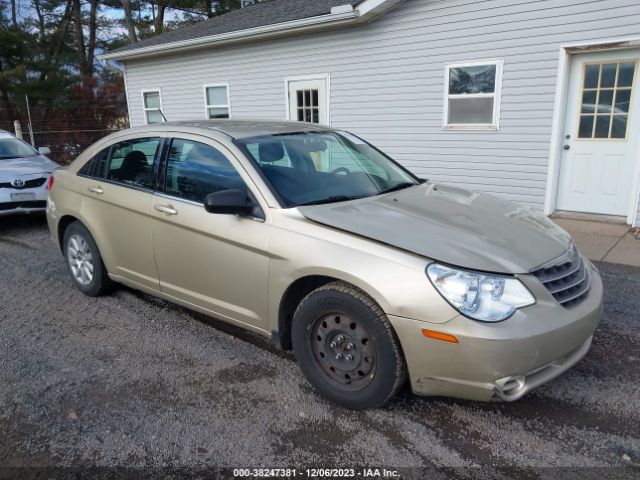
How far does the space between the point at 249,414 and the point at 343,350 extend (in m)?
0.66

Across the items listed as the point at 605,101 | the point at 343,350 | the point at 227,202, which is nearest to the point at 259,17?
the point at 605,101

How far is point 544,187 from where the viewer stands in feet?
24.9

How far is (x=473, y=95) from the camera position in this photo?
8.03 m

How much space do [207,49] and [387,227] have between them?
10.5m

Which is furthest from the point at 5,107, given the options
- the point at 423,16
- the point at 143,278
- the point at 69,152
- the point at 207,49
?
the point at 143,278

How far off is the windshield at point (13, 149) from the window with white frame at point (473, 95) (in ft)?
23.6

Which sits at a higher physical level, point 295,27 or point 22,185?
point 295,27

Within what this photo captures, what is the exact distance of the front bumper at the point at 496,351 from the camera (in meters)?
2.38

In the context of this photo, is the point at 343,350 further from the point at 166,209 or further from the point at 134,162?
the point at 134,162

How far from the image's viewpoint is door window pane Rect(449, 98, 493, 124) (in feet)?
26.1

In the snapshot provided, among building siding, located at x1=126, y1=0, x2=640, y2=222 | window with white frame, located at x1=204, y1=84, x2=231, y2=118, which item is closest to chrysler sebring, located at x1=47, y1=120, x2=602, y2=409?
building siding, located at x1=126, y1=0, x2=640, y2=222

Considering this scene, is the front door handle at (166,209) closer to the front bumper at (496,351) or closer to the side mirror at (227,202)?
the side mirror at (227,202)

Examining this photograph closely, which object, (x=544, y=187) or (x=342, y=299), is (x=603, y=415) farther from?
(x=544, y=187)

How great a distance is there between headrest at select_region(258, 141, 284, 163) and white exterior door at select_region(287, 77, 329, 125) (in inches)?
263
